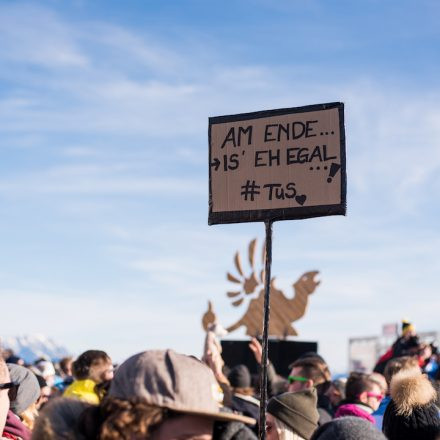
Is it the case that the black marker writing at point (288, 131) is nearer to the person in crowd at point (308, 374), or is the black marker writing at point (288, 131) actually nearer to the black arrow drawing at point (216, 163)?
the black arrow drawing at point (216, 163)

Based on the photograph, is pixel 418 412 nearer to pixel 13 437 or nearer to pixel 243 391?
pixel 13 437

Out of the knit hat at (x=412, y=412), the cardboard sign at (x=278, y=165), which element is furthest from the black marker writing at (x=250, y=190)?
the knit hat at (x=412, y=412)

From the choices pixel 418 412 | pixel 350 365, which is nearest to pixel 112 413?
pixel 418 412


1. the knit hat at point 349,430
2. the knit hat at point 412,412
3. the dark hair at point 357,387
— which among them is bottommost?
the dark hair at point 357,387

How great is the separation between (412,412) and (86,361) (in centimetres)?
226

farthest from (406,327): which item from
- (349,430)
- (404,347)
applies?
(349,430)

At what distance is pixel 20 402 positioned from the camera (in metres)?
5.13

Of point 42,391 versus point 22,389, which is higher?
point 22,389

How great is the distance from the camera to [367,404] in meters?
7.12

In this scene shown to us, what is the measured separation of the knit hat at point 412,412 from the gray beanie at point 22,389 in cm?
202

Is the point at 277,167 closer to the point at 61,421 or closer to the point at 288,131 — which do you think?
the point at 288,131

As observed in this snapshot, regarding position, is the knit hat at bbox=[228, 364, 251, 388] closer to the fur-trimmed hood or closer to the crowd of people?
the crowd of people

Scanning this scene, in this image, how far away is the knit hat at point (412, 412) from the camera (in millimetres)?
4477

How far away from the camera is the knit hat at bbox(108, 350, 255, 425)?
2297mm
